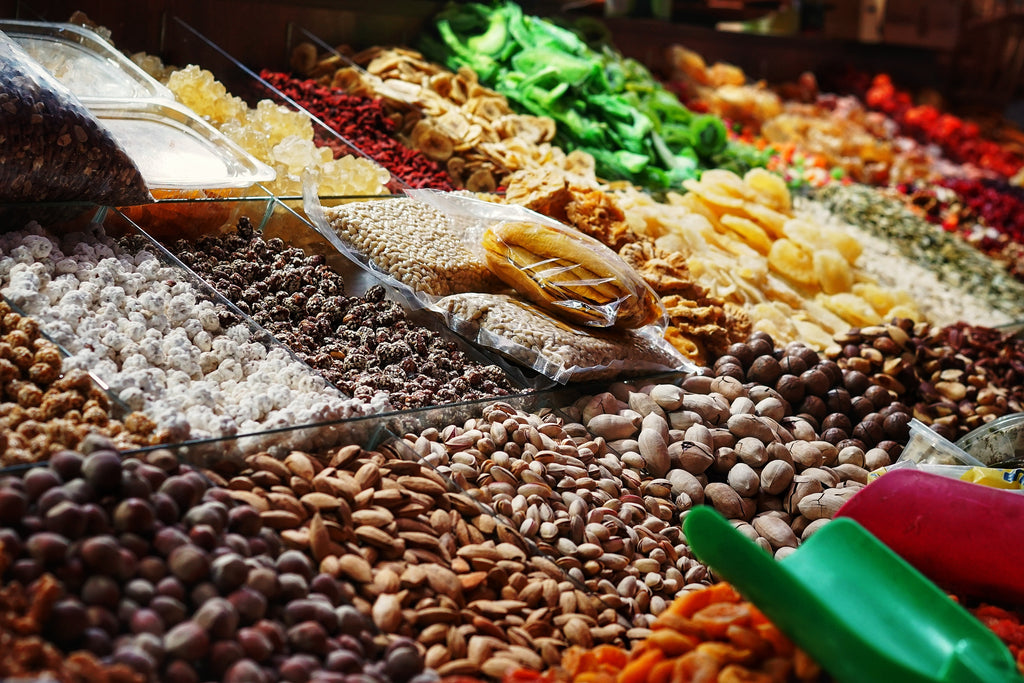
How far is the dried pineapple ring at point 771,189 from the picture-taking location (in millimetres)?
3078

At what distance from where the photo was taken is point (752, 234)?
284 centimetres

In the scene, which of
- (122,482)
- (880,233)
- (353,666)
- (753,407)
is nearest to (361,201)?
(753,407)

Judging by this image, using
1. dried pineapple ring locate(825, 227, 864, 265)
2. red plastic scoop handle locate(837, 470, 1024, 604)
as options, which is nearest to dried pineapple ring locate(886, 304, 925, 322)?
dried pineapple ring locate(825, 227, 864, 265)

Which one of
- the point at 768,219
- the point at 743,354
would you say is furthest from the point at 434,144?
the point at 743,354

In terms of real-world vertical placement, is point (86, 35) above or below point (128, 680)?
above

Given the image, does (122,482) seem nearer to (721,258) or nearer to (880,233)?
(721,258)

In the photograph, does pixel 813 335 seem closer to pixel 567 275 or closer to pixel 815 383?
pixel 815 383

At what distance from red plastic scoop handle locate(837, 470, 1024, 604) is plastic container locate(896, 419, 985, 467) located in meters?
0.36

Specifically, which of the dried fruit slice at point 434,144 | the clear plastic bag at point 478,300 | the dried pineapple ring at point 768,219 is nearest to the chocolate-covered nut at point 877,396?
the clear plastic bag at point 478,300

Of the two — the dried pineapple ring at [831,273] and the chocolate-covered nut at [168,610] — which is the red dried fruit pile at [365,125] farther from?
the chocolate-covered nut at [168,610]

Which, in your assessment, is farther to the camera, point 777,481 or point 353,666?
point 777,481

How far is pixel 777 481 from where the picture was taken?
165 cm

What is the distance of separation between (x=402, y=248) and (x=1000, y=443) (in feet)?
4.40

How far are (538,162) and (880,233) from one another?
1.46 metres
